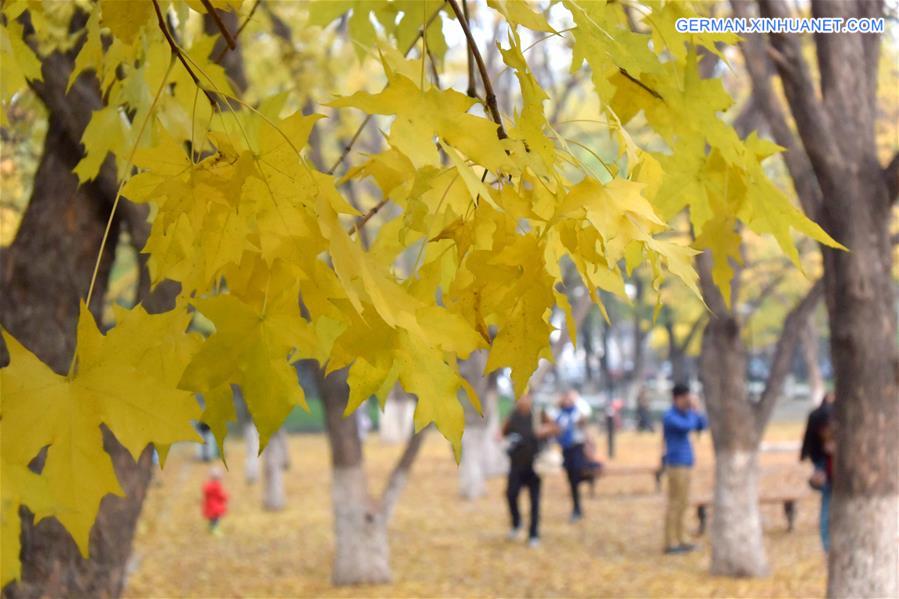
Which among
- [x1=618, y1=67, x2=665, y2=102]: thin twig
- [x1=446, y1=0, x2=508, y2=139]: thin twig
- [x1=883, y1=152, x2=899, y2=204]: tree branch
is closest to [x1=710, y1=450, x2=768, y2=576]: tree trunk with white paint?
[x1=883, y1=152, x2=899, y2=204]: tree branch

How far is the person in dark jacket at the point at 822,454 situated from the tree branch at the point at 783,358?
23.9 inches

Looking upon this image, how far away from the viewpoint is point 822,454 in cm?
886

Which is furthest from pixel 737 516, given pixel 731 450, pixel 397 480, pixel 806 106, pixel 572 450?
pixel 572 450

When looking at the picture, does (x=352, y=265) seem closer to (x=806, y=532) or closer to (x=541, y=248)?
(x=541, y=248)

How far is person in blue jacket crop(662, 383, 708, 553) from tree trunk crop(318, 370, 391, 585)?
10.7 ft

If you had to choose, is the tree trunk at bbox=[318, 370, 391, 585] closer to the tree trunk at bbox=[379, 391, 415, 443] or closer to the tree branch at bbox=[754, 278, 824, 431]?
the tree branch at bbox=[754, 278, 824, 431]

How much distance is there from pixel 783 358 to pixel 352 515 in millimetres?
4100

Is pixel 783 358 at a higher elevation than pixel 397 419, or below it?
below

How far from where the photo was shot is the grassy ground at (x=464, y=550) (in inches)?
403

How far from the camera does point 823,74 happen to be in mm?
5980

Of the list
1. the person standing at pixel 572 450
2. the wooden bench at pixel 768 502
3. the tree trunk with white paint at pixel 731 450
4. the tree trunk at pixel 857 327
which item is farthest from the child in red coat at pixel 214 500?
the tree trunk at pixel 857 327

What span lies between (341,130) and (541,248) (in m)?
12.9

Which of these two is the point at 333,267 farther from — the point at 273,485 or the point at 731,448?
the point at 273,485

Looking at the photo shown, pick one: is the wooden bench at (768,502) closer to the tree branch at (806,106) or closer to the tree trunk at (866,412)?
the tree trunk at (866,412)
